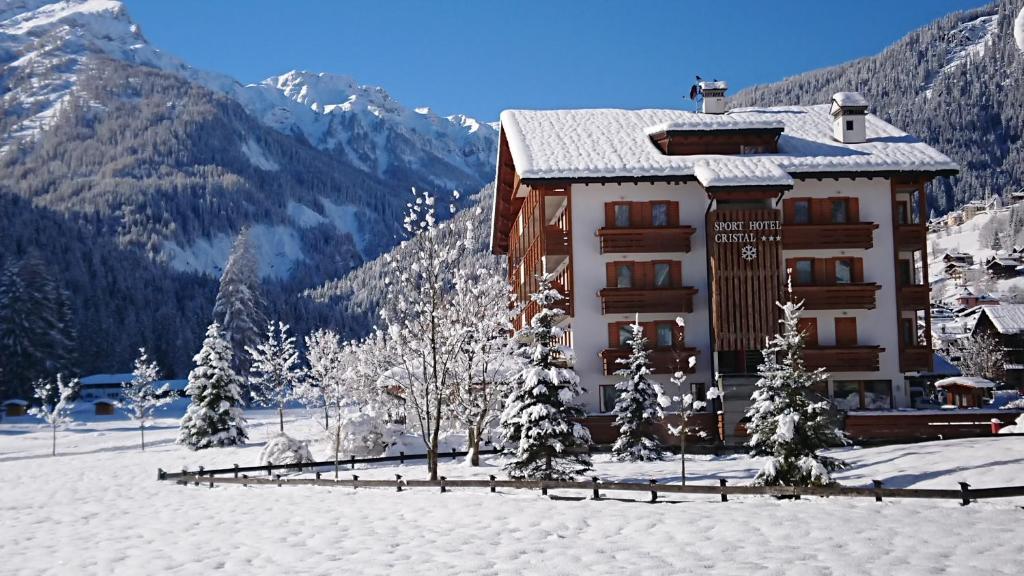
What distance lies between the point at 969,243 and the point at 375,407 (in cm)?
18616

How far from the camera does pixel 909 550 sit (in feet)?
52.4

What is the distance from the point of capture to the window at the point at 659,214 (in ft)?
136

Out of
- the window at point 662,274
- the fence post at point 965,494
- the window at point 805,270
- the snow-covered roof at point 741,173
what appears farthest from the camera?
the window at point 805,270

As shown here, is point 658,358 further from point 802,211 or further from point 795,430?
point 795,430

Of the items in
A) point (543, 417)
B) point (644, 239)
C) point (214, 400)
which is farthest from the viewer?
point (214, 400)

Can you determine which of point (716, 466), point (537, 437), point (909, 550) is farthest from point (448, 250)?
point (909, 550)

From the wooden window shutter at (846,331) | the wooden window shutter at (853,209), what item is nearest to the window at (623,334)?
the wooden window shutter at (846,331)

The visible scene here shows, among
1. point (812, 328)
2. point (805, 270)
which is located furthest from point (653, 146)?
point (812, 328)

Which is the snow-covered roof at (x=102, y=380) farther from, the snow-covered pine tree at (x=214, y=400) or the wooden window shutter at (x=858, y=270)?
the wooden window shutter at (x=858, y=270)

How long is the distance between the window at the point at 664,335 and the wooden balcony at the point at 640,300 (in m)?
0.86

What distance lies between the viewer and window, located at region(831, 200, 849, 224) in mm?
42344

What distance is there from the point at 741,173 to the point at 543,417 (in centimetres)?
1760

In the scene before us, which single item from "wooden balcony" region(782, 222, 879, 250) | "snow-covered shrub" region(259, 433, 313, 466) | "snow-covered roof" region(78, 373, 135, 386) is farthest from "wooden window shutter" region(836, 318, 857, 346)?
"snow-covered roof" region(78, 373, 135, 386)

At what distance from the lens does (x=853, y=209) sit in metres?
42.2
